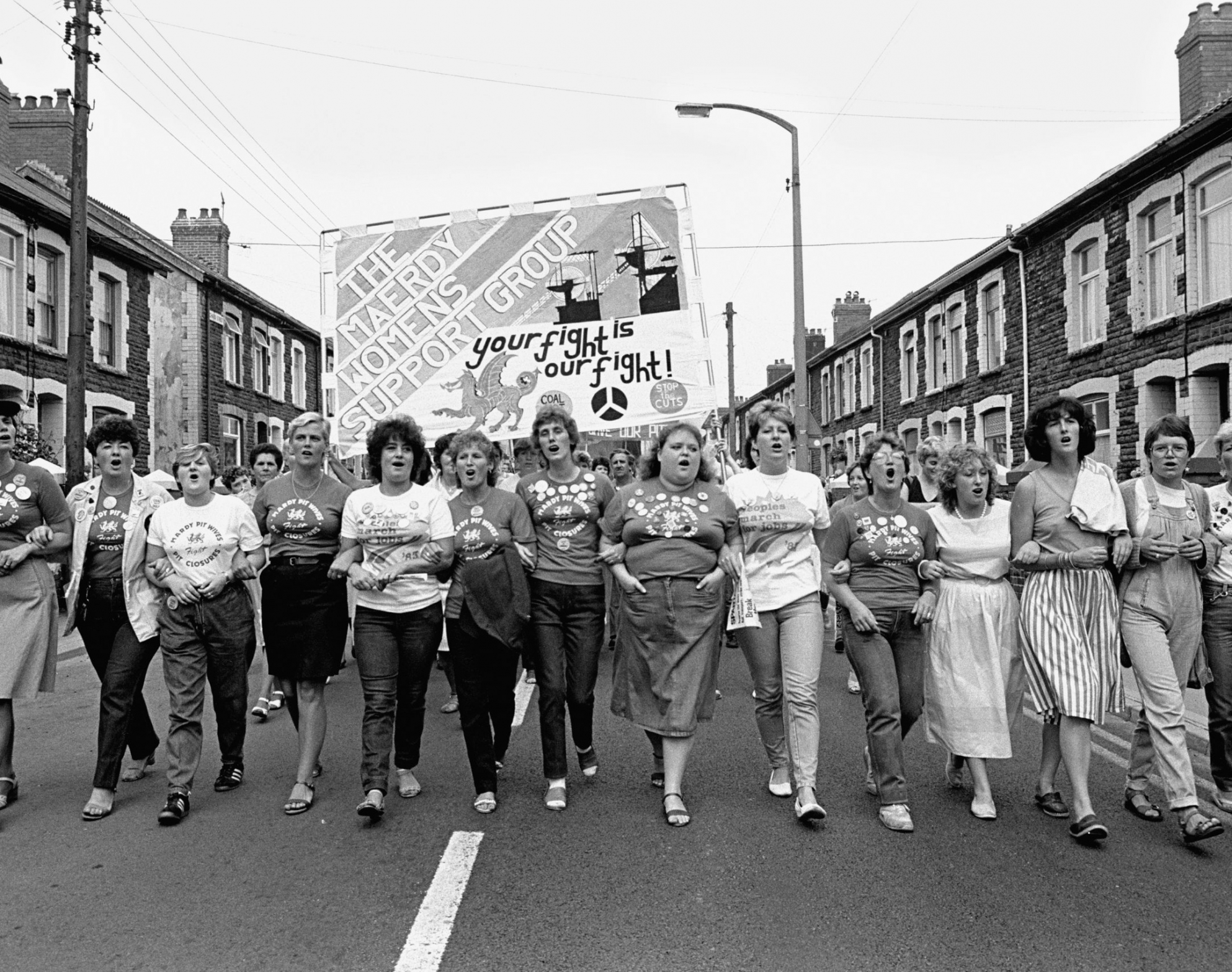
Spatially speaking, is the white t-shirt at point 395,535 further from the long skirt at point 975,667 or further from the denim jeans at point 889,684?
the long skirt at point 975,667

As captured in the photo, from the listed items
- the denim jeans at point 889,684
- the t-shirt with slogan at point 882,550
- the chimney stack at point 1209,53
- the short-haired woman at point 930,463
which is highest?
the chimney stack at point 1209,53

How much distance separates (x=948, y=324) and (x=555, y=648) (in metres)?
23.7

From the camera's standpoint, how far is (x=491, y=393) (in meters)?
8.86

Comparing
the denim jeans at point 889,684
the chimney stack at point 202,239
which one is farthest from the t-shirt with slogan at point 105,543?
the chimney stack at point 202,239

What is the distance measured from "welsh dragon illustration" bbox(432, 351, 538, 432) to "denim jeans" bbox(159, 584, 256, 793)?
3681 millimetres

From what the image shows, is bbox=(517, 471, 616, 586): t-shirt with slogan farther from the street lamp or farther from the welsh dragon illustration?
the street lamp

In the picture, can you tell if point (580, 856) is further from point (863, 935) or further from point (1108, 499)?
point (1108, 499)

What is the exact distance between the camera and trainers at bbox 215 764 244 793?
5.40 m

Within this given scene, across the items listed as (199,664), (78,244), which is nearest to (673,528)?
(199,664)

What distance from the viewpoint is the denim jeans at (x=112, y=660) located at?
5055mm

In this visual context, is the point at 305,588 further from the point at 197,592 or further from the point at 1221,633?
the point at 1221,633

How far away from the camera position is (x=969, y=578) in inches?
198

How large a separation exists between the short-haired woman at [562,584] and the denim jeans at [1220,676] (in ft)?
9.58

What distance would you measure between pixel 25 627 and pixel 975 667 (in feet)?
15.2
